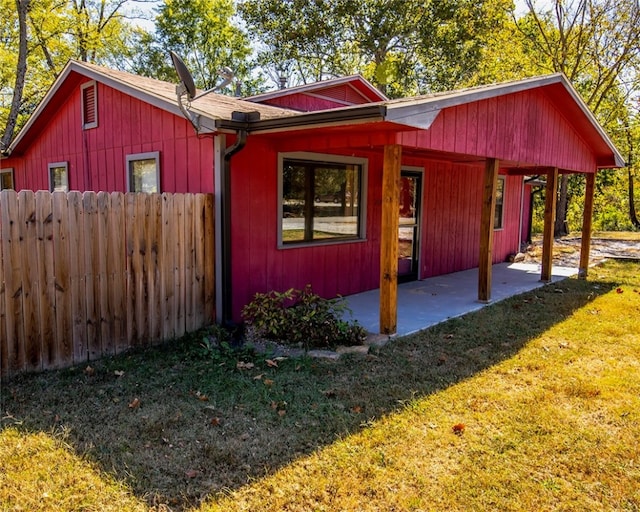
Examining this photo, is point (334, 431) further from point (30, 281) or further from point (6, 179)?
point (6, 179)

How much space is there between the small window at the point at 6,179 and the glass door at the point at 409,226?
8.09 metres

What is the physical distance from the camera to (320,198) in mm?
6887

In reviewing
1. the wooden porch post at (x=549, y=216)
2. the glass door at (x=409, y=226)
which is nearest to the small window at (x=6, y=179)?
the glass door at (x=409, y=226)

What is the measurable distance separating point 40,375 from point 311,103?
7.89 metres

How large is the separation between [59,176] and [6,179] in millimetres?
3019

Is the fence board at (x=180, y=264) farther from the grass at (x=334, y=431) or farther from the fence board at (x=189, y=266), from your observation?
the grass at (x=334, y=431)

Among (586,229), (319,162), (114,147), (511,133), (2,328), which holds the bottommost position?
(2,328)

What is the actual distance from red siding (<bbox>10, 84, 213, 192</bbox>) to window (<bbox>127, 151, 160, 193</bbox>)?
9cm

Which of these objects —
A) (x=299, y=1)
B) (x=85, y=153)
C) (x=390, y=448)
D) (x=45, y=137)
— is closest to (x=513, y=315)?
(x=390, y=448)

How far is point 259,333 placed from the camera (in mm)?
5402

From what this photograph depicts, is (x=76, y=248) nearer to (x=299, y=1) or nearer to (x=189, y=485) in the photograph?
(x=189, y=485)

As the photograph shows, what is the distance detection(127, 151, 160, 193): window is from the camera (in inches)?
254

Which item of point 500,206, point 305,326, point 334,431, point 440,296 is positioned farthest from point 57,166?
point 500,206

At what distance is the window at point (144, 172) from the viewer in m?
6.46
